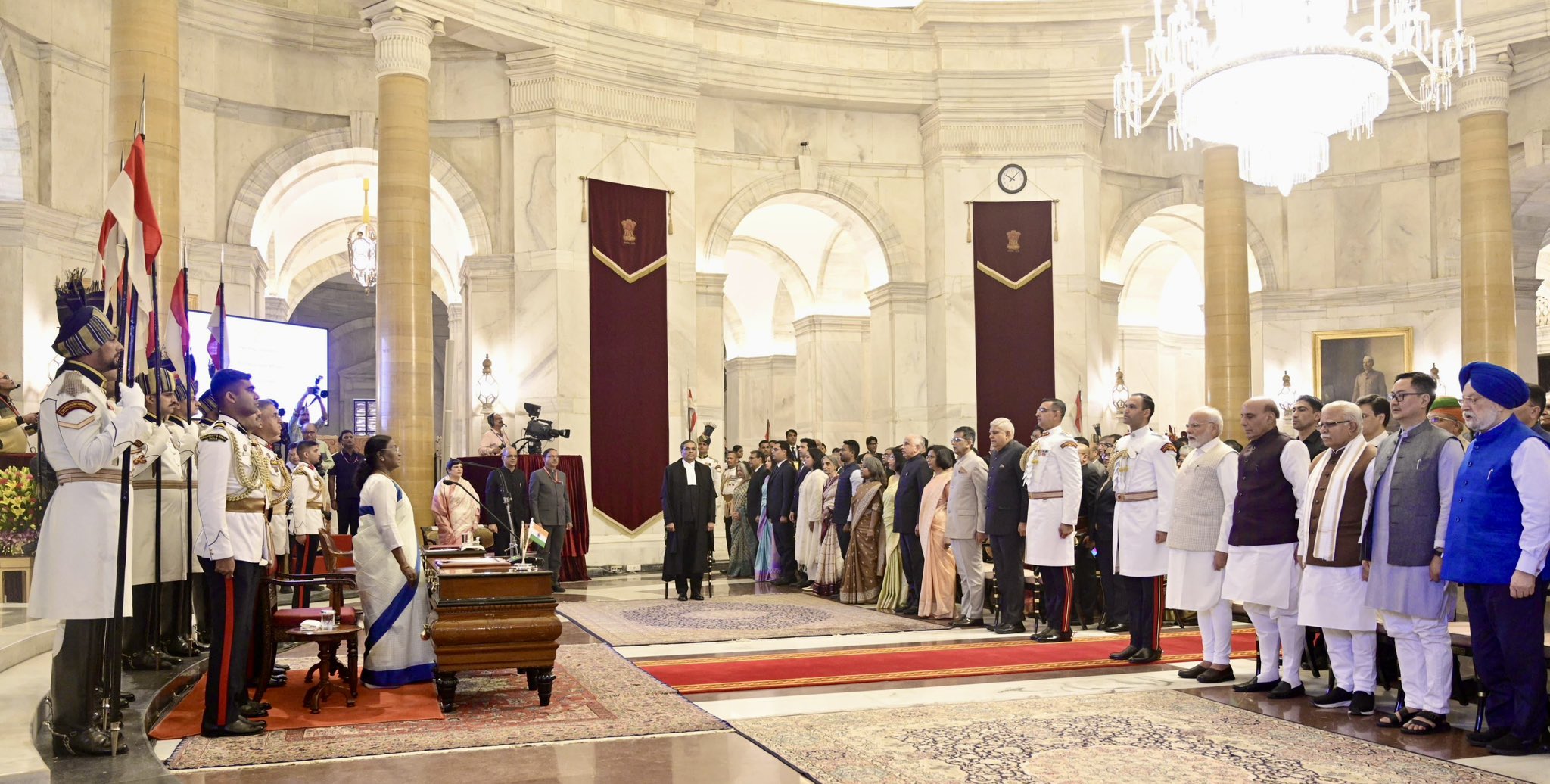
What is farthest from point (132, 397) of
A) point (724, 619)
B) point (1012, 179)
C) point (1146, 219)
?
point (1146, 219)

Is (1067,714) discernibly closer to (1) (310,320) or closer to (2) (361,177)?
(2) (361,177)

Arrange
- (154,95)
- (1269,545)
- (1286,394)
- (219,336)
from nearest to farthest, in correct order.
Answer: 1. (1269,545)
2. (219,336)
3. (154,95)
4. (1286,394)

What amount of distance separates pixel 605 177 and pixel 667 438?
3.53 metres

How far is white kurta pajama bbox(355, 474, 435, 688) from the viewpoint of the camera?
6750 mm

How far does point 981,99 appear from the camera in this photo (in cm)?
1777

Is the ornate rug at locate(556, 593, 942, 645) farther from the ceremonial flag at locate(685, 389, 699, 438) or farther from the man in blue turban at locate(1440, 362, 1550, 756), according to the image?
the man in blue turban at locate(1440, 362, 1550, 756)

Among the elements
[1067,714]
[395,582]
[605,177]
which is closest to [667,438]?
[605,177]

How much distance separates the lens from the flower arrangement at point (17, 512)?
22.7 feet

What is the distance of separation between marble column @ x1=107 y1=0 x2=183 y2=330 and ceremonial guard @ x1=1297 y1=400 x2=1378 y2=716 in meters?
9.16

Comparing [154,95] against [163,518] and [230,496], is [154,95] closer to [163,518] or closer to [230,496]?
[163,518]

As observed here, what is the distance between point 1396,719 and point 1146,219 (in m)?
15.0

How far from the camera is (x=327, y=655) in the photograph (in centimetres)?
638

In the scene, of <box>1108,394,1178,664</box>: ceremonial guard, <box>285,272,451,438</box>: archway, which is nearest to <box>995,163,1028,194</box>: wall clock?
<box>1108,394,1178,664</box>: ceremonial guard

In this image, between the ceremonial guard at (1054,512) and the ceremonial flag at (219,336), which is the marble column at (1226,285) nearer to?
the ceremonial guard at (1054,512)
